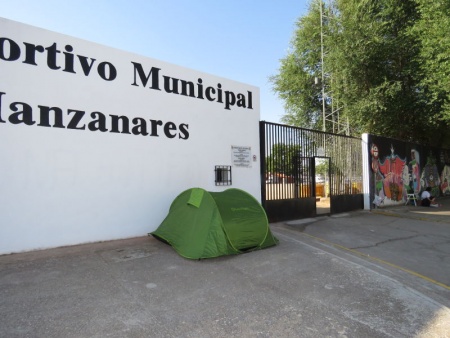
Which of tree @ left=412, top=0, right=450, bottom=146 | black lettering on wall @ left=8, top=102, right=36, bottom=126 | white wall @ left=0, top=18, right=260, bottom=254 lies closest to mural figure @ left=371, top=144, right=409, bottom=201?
tree @ left=412, top=0, right=450, bottom=146

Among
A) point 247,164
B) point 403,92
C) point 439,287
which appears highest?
point 403,92

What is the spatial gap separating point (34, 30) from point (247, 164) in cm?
608

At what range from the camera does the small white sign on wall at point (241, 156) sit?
28.7 ft

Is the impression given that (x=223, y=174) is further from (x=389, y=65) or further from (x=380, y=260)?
Result: (x=389, y=65)

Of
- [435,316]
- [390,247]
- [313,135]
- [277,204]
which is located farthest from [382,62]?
[435,316]

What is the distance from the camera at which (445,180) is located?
20.0 meters

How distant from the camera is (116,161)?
22.1 ft

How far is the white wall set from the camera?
5.66m

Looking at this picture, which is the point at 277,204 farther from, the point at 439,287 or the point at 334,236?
the point at 439,287

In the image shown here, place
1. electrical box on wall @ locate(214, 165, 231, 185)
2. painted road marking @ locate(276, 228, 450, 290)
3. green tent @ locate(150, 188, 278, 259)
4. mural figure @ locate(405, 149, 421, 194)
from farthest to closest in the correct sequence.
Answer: mural figure @ locate(405, 149, 421, 194) → electrical box on wall @ locate(214, 165, 231, 185) → green tent @ locate(150, 188, 278, 259) → painted road marking @ locate(276, 228, 450, 290)

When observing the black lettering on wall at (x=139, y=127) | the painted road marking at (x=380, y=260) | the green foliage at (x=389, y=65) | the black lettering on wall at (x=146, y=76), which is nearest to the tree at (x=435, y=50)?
the green foliage at (x=389, y=65)

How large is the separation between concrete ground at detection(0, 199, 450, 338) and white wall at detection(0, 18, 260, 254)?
1.87ft

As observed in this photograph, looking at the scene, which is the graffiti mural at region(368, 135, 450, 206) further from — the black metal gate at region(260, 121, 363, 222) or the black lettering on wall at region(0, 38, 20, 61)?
the black lettering on wall at region(0, 38, 20, 61)

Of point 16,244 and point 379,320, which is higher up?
point 16,244
